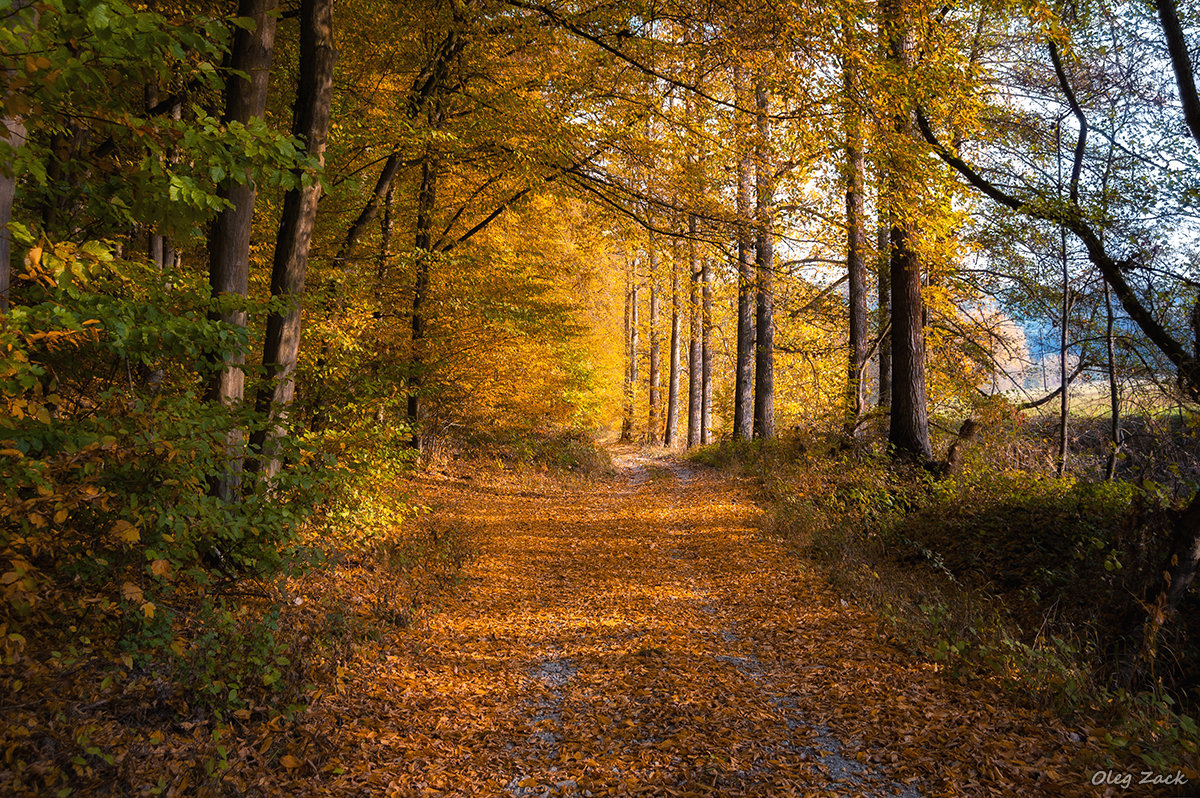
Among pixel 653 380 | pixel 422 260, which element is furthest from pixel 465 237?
pixel 653 380

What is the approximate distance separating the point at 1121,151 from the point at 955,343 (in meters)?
6.09

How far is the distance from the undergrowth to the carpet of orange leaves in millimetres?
321

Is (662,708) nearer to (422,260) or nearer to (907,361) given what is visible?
(907,361)

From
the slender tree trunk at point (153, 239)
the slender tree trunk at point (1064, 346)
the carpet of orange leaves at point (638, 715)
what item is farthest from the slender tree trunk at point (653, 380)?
the carpet of orange leaves at point (638, 715)

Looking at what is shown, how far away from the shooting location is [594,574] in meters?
8.23

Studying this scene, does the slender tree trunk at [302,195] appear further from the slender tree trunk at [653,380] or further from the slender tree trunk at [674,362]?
the slender tree trunk at [653,380]

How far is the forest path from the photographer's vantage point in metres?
3.74

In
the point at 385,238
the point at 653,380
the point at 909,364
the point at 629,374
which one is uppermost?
the point at 385,238

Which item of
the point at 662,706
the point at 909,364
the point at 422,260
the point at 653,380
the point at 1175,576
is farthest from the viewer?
the point at 653,380

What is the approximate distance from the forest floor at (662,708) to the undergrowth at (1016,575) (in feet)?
1.03

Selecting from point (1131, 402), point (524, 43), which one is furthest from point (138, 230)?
point (1131, 402)

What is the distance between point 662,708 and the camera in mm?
4641

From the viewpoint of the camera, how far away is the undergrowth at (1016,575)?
4.46m

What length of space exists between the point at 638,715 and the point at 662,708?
19cm
